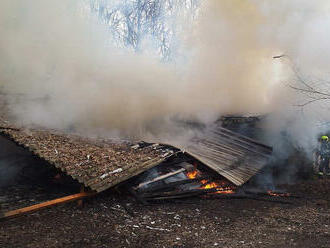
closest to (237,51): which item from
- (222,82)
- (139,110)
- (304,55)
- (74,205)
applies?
(222,82)

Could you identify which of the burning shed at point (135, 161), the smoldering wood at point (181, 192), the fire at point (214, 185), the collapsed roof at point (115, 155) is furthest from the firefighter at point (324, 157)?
the smoldering wood at point (181, 192)

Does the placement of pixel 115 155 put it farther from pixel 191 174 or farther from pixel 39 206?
pixel 39 206

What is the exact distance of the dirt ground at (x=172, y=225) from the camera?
4.63m

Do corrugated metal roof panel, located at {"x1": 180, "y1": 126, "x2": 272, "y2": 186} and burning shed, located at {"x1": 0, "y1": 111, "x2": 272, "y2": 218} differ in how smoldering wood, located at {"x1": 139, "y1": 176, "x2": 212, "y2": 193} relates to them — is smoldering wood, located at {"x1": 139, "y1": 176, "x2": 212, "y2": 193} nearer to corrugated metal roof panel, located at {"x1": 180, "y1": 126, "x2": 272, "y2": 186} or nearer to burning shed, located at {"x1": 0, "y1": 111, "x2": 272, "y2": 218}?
burning shed, located at {"x1": 0, "y1": 111, "x2": 272, "y2": 218}

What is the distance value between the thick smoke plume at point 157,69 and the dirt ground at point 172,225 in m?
3.09

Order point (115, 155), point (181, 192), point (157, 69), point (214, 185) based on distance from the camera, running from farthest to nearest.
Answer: point (157, 69) < point (214, 185) < point (115, 155) < point (181, 192)

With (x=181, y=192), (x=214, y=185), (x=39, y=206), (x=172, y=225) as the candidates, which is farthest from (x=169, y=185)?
(x=39, y=206)

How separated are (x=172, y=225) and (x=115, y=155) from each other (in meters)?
2.14

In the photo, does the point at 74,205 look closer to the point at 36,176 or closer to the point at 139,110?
the point at 36,176

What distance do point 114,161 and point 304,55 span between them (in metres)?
7.08

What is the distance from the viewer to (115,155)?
6.70m

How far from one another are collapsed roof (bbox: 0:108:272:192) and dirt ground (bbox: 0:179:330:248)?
21.0 inches

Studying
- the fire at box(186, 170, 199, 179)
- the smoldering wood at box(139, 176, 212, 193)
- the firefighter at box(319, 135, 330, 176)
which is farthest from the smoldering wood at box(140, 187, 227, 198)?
the firefighter at box(319, 135, 330, 176)

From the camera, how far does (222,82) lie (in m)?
11.5
